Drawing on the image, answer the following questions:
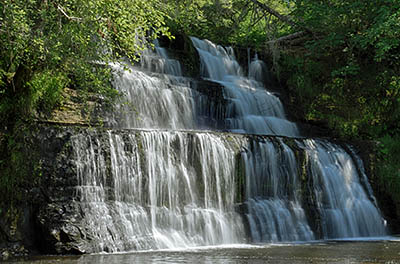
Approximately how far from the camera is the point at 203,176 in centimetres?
1221

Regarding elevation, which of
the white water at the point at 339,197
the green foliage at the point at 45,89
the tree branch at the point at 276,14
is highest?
the tree branch at the point at 276,14

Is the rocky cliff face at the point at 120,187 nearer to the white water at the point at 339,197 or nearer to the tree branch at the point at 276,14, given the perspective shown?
the white water at the point at 339,197

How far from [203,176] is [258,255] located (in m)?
3.17

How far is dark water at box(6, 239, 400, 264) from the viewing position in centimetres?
852

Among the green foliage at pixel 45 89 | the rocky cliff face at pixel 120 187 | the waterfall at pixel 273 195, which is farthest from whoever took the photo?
the waterfall at pixel 273 195

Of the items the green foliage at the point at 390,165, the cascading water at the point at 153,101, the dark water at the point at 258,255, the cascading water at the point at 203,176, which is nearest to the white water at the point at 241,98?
the cascading water at the point at 203,176

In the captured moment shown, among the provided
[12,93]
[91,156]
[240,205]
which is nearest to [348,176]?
[240,205]

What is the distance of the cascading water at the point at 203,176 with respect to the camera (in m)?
10.6

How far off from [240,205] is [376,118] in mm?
8224

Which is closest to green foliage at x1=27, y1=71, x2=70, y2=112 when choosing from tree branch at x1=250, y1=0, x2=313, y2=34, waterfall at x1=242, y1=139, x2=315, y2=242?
waterfall at x1=242, y1=139, x2=315, y2=242

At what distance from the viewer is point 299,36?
71.4 ft

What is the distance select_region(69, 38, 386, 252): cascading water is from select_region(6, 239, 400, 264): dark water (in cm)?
91

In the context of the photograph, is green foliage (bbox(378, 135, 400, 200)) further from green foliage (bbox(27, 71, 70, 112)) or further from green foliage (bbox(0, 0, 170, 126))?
green foliage (bbox(27, 71, 70, 112))

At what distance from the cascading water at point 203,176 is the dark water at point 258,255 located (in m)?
0.91
